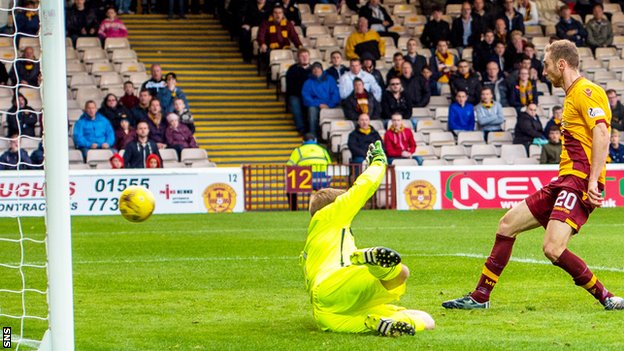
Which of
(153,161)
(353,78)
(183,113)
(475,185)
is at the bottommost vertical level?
(475,185)

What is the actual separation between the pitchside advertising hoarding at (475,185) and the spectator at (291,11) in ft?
23.6

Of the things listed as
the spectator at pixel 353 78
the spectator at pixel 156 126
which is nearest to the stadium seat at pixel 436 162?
the spectator at pixel 353 78

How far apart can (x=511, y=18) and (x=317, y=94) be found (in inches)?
260

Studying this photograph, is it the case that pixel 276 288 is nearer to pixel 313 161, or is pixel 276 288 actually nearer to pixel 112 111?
pixel 313 161

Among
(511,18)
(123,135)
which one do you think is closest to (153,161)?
(123,135)

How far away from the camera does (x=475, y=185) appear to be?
2319 centimetres

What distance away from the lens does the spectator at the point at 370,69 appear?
26.6 m

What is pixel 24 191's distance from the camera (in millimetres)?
21016

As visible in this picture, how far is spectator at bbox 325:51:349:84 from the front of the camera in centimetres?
2662

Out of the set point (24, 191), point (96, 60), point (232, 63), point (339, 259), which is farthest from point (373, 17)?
point (339, 259)

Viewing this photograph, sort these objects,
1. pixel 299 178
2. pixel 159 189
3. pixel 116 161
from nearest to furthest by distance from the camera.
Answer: pixel 159 189
pixel 116 161
pixel 299 178

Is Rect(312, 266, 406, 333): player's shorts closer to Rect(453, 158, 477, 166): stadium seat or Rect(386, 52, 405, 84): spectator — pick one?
Rect(453, 158, 477, 166): stadium seat

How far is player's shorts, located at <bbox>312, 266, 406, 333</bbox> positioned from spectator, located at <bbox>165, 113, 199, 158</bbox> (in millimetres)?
16710

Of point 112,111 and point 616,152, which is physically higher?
point 112,111
